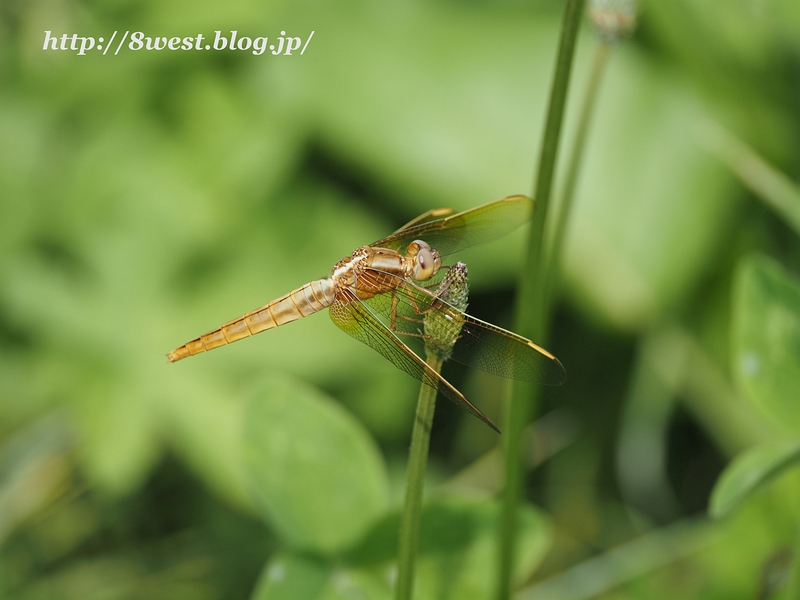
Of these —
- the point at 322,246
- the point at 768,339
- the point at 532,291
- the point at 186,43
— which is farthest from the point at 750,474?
the point at 186,43

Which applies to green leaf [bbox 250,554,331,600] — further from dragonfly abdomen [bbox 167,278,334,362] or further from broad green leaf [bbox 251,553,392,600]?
dragonfly abdomen [bbox 167,278,334,362]

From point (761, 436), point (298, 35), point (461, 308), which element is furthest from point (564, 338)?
point (461, 308)

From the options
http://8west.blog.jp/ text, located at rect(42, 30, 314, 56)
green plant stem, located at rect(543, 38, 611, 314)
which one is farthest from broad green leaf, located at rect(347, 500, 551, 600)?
http://8west.blog.jp/ text, located at rect(42, 30, 314, 56)

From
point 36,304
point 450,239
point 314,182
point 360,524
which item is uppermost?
point 314,182

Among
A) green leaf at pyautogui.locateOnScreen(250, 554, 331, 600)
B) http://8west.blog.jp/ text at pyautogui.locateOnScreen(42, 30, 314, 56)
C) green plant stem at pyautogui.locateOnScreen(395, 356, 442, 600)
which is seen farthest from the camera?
http://8west.blog.jp/ text at pyautogui.locateOnScreen(42, 30, 314, 56)

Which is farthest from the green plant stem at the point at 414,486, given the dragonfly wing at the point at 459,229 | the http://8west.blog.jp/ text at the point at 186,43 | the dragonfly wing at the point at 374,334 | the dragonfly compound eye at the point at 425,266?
the http://8west.blog.jp/ text at the point at 186,43

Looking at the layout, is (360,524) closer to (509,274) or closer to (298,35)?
(509,274)

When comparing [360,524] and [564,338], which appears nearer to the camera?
[360,524]
